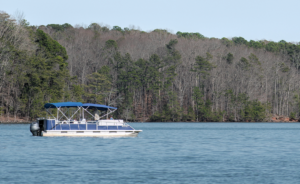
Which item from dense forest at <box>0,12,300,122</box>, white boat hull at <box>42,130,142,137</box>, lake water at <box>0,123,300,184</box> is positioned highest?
dense forest at <box>0,12,300,122</box>

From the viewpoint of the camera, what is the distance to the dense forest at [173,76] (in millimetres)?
122062

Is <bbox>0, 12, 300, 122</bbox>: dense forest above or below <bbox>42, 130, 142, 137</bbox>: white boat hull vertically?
above

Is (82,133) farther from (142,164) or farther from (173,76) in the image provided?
(173,76)

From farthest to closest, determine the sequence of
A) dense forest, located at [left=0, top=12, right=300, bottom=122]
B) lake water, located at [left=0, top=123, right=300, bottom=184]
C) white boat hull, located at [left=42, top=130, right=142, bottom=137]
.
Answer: dense forest, located at [left=0, top=12, right=300, bottom=122] → white boat hull, located at [left=42, top=130, right=142, bottom=137] → lake water, located at [left=0, top=123, right=300, bottom=184]

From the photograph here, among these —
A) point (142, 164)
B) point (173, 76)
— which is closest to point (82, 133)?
point (142, 164)

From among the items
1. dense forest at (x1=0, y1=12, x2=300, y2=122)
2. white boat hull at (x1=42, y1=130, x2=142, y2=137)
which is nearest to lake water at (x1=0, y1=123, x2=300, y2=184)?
white boat hull at (x1=42, y1=130, x2=142, y2=137)

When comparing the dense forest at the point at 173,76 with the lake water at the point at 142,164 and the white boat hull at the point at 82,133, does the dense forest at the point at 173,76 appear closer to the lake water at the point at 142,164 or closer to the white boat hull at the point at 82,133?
the white boat hull at the point at 82,133

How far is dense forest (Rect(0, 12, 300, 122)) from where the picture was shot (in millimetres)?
122062

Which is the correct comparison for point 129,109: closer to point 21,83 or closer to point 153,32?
point 21,83

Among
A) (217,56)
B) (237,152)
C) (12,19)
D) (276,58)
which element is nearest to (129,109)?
(217,56)

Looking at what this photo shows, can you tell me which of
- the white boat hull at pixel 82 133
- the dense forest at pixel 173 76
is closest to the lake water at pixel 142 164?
the white boat hull at pixel 82 133

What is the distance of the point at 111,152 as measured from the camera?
37844 mm

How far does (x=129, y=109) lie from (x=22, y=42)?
42.4 m

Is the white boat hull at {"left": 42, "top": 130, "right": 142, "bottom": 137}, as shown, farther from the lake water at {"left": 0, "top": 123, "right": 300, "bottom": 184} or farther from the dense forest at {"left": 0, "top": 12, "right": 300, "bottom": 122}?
the dense forest at {"left": 0, "top": 12, "right": 300, "bottom": 122}
